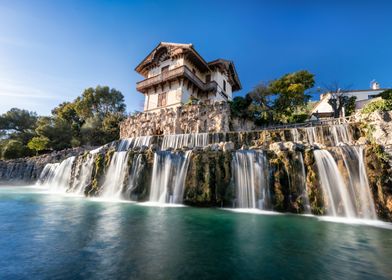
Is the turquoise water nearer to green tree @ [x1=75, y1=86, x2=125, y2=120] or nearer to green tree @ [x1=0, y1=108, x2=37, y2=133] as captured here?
green tree @ [x1=75, y1=86, x2=125, y2=120]

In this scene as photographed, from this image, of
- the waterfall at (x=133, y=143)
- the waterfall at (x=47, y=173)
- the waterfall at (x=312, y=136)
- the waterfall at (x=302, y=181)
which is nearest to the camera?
the waterfall at (x=302, y=181)

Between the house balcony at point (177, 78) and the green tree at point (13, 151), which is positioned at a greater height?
the house balcony at point (177, 78)

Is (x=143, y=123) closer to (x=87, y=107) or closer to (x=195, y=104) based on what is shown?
(x=195, y=104)

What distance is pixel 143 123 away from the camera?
77.4 feet

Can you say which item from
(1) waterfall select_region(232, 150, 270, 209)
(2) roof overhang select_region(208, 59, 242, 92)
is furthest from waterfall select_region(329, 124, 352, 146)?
(2) roof overhang select_region(208, 59, 242, 92)

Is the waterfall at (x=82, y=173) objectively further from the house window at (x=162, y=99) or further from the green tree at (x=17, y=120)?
the green tree at (x=17, y=120)

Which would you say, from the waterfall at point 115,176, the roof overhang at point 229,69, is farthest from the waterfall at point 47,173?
the roof overhang at point 229,69

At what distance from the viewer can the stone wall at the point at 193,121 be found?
774 inches

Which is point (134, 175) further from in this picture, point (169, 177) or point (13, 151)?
point (13, 151)

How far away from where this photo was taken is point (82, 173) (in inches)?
538

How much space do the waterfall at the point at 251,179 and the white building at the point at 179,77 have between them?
548 inches

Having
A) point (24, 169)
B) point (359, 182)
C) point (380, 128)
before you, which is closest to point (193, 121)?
point (380, 128)

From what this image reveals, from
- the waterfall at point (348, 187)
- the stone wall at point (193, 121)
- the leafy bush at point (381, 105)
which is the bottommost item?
the waterfall at point (348, 187)

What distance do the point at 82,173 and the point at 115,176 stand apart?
393 centimetres
